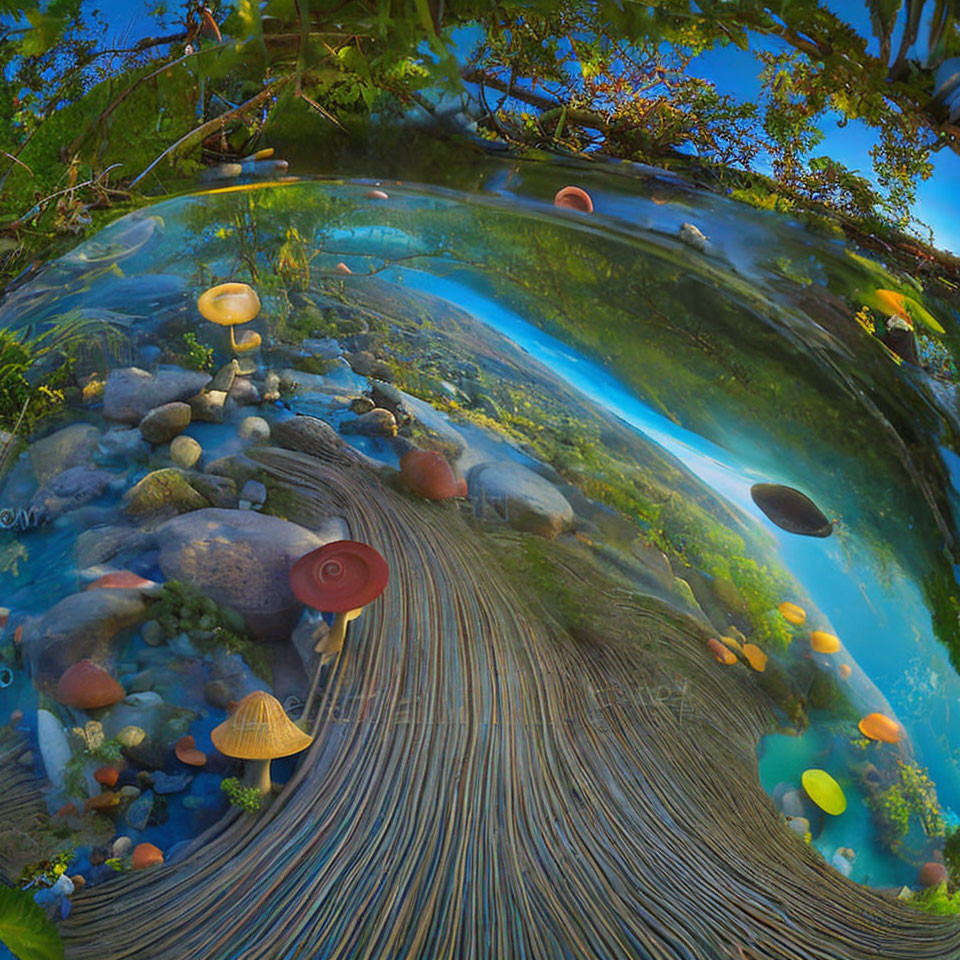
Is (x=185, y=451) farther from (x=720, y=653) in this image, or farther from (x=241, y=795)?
(x=720, y=653)

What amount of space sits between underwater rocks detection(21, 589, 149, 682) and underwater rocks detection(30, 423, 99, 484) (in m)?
0.30

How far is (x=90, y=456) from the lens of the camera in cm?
162

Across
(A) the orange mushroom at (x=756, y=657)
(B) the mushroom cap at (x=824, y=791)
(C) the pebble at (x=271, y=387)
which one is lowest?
(B) the mushroom cap at (x=824, y=791)

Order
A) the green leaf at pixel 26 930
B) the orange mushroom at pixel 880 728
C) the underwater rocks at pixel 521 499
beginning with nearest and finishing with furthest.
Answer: the green leaf at pixel 26 930
the orange mushroom at pixel 880 728
the underwater rocks at pixel 521 499

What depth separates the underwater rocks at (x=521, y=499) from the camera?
163 cm

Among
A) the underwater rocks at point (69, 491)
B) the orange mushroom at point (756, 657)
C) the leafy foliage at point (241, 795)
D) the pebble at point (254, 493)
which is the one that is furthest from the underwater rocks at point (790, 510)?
the underwater rocks at point (69, 491)

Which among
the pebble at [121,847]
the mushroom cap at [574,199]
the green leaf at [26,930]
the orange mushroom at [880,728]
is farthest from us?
the mushroom cap at [574,199]

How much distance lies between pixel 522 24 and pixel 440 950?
1859mm

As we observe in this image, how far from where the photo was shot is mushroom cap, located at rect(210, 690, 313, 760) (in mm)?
1324

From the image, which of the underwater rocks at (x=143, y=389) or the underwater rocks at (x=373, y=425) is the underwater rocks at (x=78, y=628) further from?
the underwater rocks at (x=373, y=425)

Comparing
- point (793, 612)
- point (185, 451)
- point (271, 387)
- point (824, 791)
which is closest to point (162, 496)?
point (185, 451)

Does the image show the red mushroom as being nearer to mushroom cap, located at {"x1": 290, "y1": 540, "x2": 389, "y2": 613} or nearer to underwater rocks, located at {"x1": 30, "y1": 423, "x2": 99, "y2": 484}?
mushroom cap, located at {"x1": 290, "y1": 540, "x2": 389, "y2": 613}

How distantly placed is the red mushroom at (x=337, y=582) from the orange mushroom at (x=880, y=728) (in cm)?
97

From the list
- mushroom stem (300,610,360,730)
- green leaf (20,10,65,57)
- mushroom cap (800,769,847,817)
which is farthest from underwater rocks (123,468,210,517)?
mushroom cap (800,769,847,817)
